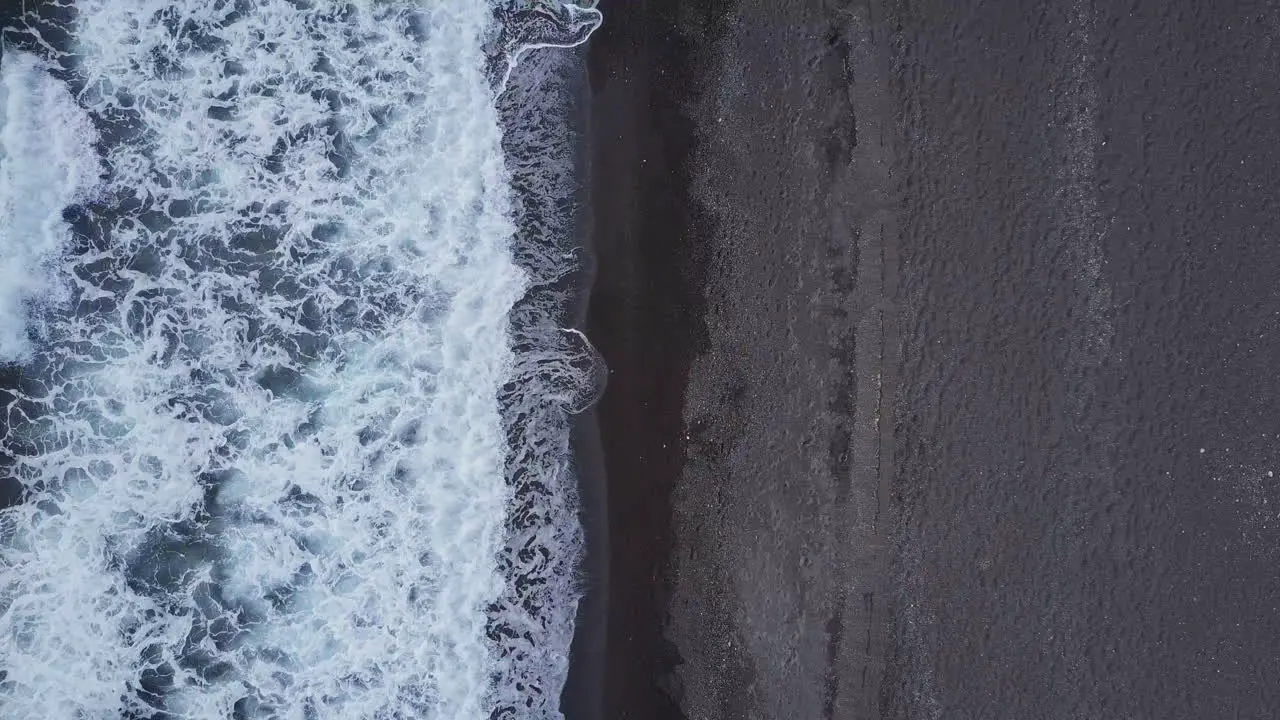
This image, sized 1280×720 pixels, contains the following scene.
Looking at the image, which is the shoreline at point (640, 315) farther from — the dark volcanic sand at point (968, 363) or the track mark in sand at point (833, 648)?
the track mark in sand at point (833, 648)

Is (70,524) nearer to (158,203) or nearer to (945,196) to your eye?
(158,203)

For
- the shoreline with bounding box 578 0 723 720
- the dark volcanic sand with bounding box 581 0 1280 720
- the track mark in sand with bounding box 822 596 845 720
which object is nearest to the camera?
the dark volcanic sand with bounding box 581 0 1280 720

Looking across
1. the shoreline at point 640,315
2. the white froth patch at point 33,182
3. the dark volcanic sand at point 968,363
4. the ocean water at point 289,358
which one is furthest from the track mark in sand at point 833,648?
the white froth patch at point 33,182

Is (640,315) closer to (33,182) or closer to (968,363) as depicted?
(968,363)

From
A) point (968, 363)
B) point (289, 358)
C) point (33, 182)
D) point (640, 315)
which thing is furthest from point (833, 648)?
point (33, 182)

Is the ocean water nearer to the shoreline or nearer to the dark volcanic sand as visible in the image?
the shoreline

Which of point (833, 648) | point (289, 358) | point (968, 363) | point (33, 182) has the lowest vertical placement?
point (833, 648)

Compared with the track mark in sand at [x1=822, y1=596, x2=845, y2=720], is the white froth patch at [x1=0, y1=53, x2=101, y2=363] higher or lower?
higher

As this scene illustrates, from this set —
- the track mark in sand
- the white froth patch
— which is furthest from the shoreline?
the white froth patch
